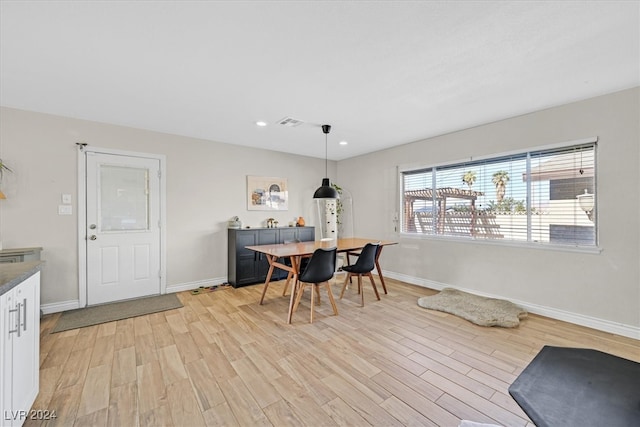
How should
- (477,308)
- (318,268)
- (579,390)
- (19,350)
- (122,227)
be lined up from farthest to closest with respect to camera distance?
(122,227)
(477,308)
(318,268)
(19,350)
(579,390)

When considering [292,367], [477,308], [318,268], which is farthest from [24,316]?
[477,308]

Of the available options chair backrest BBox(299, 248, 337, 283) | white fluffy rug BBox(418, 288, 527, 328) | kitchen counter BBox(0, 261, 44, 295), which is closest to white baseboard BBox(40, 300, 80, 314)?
kitchen counter BBox(0, 261, 44, 295)

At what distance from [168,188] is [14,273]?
2702mm

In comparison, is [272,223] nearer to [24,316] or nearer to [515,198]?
[24,316]

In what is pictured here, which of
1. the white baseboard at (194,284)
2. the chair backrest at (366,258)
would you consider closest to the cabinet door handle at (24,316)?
the white baseboard at (194,284)

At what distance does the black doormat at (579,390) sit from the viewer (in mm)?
623

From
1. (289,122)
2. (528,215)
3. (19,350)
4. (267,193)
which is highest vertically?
(289,122)

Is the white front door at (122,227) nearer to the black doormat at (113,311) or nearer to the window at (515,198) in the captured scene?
the black doormat at (113,311)

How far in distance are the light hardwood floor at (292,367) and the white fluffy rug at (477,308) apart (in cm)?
10

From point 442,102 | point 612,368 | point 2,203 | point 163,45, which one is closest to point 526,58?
point 442,102

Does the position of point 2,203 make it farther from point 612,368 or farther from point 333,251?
point 612,368

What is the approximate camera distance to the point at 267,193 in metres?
5.06

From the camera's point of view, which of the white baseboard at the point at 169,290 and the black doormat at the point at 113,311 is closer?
the black doormat at the point at 113,311

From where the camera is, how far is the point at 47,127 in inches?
128
